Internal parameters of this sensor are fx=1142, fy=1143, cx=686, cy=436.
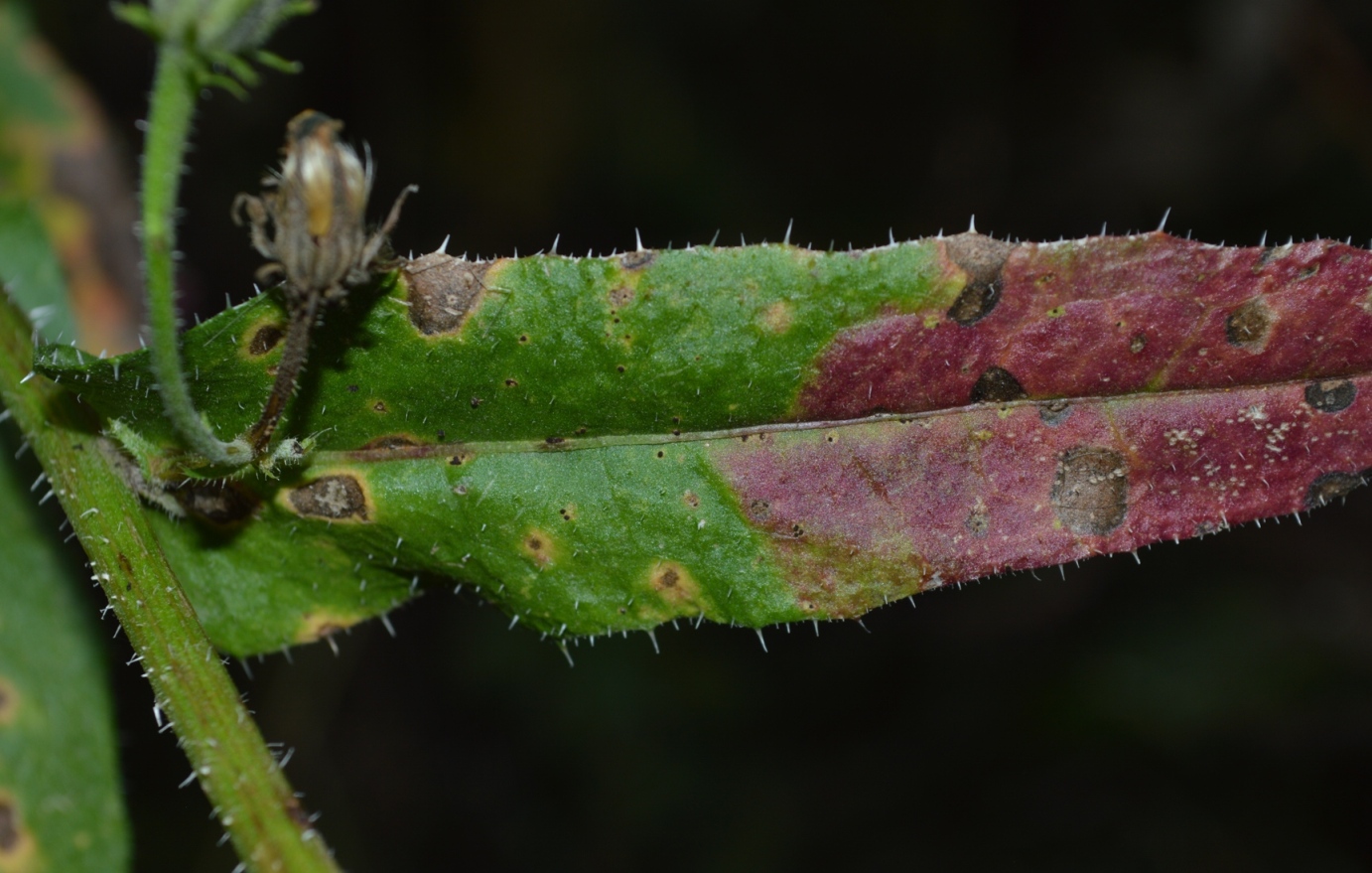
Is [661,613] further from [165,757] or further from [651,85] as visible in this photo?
[651,85]

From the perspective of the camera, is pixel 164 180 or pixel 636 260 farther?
pixel 636 260

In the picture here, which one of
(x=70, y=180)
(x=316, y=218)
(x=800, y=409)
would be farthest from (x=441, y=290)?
(x=70, y=180)

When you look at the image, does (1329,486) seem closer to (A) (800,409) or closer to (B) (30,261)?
(A) (800,409)

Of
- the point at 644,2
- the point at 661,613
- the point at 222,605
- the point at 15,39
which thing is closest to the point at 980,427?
the point at 661,613

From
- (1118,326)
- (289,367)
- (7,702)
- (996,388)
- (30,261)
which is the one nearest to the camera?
(289,367)

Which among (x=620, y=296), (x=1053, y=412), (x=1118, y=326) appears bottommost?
(x=1053, y=412)

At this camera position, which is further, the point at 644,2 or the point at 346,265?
the point at 644,2

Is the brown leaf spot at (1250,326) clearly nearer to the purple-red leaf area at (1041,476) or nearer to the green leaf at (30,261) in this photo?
the purple-red leaf area at (1041,476)
